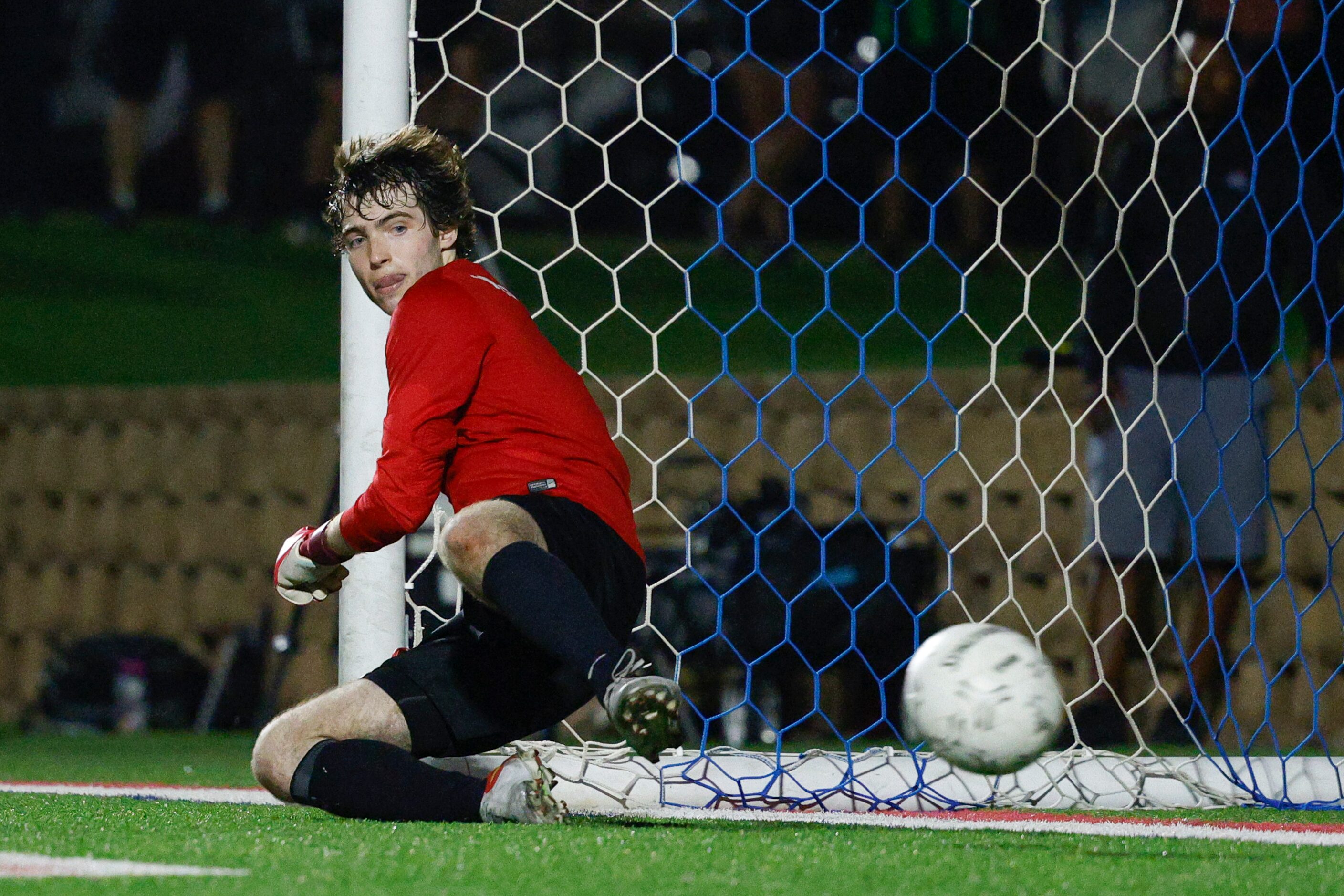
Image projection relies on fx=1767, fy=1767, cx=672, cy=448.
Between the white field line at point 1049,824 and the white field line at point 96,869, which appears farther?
the white field line at point 1049,824

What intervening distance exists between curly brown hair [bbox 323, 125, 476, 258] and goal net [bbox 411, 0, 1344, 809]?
0.50 m

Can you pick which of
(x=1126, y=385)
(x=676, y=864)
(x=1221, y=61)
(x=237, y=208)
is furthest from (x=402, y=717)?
(x=237, y=208)

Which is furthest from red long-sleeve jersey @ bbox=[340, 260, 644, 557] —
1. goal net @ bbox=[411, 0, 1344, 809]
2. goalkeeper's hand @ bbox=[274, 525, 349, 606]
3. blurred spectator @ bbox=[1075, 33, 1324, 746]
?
blurred spectator @ bbox=[1075, 33, 1324, 746]

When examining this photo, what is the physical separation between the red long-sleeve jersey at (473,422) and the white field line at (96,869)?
0.58m

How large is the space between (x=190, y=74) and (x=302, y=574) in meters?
9.09

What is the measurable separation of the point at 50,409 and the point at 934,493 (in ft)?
11.2

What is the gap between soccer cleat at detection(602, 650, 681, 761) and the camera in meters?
1.99

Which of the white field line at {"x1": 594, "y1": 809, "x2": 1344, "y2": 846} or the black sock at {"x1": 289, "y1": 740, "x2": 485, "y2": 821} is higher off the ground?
the black sock at {"x1": 289, "y1": 740, "x2": 485, "y2": 821}

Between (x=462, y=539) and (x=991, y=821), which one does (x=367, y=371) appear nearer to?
(x=462, y=539)

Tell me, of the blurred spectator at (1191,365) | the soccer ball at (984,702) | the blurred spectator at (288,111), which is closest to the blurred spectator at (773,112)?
the blurred spectator at (288,111)

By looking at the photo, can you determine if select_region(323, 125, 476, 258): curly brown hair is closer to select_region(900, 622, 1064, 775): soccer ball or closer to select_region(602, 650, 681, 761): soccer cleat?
select_region(602, 650, 681, 761): soccer cleat

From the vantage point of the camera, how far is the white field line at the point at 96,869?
182cm

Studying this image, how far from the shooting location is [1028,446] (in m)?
5.61

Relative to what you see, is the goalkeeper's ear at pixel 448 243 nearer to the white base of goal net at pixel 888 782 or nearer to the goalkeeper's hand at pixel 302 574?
the goalkeeper's hand at pixel 302 574
